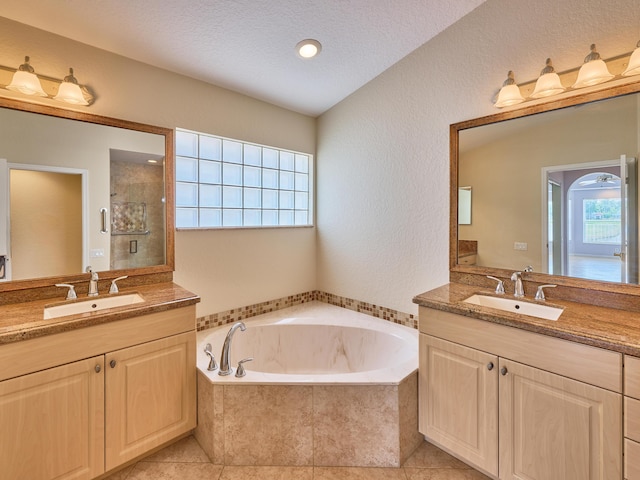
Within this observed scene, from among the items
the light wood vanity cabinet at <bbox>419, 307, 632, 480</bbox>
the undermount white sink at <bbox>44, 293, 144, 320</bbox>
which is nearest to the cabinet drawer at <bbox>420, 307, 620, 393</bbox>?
the light wood vanity cabinet at <bbox>419, 307, 632, 480</bbox>

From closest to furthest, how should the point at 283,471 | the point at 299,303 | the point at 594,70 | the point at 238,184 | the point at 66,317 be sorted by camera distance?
the point at 66,317 → the point at 594,70 → the point at 283,471 → the point at 238,184 → the point at 299,303

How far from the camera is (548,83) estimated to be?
5.47 ft

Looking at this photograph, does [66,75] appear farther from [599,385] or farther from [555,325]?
[599,385]

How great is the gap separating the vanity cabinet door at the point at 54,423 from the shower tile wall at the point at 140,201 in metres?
0.75

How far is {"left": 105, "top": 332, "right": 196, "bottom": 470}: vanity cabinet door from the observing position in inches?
59.8

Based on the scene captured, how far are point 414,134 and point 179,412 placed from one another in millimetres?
2356

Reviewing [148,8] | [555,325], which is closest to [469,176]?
[555,325]

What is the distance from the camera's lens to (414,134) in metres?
2.31

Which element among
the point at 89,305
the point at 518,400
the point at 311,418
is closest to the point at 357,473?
the point at 311,418

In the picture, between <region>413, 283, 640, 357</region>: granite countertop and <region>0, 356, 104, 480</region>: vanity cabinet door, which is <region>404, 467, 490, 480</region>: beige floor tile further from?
<region>0, 356, 104, 480</region>: vanity cabinet door

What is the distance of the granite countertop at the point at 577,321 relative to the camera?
1162 mm

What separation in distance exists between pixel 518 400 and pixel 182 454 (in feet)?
5.77

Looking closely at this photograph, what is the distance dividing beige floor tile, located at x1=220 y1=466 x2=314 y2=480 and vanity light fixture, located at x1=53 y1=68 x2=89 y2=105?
2.19 metres

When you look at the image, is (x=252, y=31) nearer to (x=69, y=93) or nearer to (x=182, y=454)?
(x=69, y=93)
